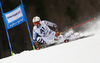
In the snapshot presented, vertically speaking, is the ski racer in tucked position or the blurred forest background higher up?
the blurred forest background

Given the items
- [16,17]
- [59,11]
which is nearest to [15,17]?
[16,17]

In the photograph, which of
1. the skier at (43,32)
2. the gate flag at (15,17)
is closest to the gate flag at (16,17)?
the gate flag at (15,17)

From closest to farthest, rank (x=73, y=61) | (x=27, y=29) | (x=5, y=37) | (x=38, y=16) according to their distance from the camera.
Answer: (x=73, y=61)
(x=38, y=16)
(x=27, y=29)
(x=5, y=37)

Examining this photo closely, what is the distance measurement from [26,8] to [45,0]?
20.6 inches

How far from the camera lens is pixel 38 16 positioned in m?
3.03

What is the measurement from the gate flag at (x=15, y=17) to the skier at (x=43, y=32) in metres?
0.44

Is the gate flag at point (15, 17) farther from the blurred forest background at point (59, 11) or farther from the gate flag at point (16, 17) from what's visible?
the blurred forest background at point (59, 11)

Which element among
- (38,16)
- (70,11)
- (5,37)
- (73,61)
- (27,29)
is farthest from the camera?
(5,37)

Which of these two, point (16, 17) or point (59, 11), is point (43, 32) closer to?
point (59, 11)

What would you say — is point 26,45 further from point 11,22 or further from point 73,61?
point 73,61

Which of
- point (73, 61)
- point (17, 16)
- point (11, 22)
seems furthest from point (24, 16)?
point (73, 61)

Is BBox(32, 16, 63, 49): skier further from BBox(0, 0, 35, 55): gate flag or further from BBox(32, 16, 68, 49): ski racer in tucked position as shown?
BBox(0, 0, 35, 55): gate flag

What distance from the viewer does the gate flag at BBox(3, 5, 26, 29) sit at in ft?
10.1

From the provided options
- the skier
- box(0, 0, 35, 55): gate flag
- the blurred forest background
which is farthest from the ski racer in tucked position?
box(0, 0, 35, 55): gate flag
